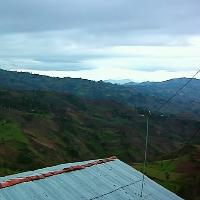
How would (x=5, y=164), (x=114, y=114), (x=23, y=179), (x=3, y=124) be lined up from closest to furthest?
(x=23, y=179) → (x=5, y=164) → (x=3, y=124) → (x=114, y=114)

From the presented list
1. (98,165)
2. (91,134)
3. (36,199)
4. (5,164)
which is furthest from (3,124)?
(36,199)

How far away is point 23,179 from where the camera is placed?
16.3m

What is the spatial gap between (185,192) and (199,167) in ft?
31.9

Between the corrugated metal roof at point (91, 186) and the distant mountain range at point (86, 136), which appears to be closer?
the corrugated metal roof at point (91, 186)

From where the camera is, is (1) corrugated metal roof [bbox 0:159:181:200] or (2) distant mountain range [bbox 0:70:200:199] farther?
(2) distant mountain range [bbox 0:70:200:199]

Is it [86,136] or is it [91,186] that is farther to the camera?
[86,136]

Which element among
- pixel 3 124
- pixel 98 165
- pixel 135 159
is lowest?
pixel 135 159

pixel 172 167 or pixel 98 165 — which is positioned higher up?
pixel 98 165

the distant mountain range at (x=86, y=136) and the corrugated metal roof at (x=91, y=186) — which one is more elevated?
the corrugated metal roof at (x=91, y=186)

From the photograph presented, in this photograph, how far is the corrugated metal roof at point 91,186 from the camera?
15328 mm

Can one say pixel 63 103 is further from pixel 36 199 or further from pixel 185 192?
pixel 36 199

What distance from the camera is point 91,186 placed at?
58.7 ft

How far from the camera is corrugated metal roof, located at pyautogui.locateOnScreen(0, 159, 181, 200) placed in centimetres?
1533

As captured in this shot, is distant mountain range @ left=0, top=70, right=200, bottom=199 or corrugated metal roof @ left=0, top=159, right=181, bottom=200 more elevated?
corrugated metal roof @ left=0, top=159, right=181, bottom=200
